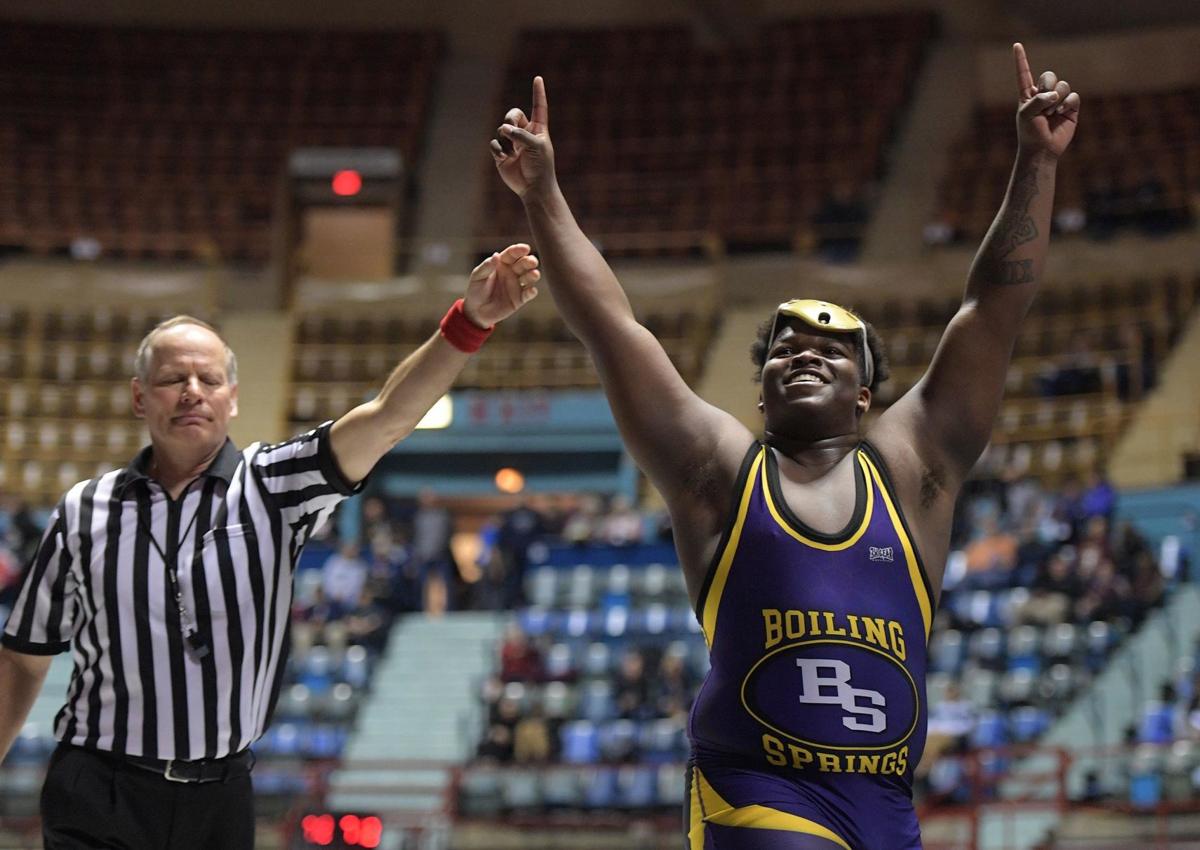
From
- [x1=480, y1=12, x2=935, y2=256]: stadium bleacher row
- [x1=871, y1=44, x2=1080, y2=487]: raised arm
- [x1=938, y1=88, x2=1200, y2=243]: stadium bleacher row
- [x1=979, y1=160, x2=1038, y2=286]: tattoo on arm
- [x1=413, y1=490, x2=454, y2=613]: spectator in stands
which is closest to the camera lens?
[x1=871, y1=44, x2=1080, y2=487]: raised arm

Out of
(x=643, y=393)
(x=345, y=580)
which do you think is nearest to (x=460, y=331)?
(x=643, y=393)

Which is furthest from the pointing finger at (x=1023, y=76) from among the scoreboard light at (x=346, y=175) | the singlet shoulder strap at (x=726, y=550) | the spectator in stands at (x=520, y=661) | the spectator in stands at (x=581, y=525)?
the scoreboard light at (x=346, y=175)

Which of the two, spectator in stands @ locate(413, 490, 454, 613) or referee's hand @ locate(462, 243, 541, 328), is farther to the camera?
spectator in stands @ locate(413, 490, 454, 613)

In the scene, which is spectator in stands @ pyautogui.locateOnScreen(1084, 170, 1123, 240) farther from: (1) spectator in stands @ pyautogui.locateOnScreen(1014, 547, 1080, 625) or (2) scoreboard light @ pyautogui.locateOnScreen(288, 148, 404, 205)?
(2) scoreboard light @ pyautogui.locateOnScreen(288, 148, 404, 205)

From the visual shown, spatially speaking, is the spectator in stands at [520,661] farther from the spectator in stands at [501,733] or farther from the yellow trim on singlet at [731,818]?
the yellow trim on singlet at [731,818]

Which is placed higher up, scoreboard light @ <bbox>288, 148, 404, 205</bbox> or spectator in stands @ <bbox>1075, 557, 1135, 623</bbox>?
scoreboard light @ <bbox>288, 148, 404, 205</bbox>

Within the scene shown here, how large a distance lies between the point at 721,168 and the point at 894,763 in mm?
20441

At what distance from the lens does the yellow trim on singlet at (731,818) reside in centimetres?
305

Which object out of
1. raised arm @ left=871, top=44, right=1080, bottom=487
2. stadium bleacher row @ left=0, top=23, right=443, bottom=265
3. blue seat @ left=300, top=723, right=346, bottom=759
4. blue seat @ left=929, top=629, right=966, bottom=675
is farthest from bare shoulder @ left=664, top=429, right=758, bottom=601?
stadium bleacher row @ left=0, top=23, right=443, bottom=265

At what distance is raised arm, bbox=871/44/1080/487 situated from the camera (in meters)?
3.59

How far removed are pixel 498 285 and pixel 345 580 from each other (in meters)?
12.4

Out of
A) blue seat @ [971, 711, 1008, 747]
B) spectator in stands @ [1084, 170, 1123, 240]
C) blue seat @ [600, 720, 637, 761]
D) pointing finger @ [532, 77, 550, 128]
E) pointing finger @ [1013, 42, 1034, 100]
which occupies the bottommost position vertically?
blue seat @ [600, 720, 637, 761]

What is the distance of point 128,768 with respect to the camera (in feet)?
11.7

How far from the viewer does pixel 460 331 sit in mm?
3754
